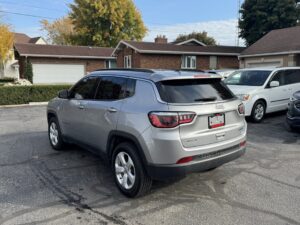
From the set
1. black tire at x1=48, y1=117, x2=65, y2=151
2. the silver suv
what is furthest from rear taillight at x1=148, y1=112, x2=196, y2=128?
black tire at x1=48, y1=117, x2=65, y2=151

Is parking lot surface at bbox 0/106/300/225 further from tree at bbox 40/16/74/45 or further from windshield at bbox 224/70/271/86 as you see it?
tree at bbox 40/16/74/45

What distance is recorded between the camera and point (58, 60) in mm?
31266

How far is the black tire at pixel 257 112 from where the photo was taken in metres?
9.04

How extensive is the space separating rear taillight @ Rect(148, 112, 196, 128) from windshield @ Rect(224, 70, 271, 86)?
6684 mm

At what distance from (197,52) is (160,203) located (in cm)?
2374

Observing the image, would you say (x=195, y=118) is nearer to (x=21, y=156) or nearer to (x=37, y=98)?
(x=21, y=156)

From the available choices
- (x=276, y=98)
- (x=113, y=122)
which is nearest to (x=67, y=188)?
(x=113, y=122)

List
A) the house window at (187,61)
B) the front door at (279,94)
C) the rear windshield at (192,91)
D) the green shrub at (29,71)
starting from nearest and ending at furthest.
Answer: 1. the rear windshield at (192,91)
2. the front door at (279,94)
3. the house window at (187,61)
4. the green shrub at (29,71)

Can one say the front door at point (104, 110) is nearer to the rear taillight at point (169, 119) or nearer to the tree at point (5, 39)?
the rear taillight at point (169, 119)

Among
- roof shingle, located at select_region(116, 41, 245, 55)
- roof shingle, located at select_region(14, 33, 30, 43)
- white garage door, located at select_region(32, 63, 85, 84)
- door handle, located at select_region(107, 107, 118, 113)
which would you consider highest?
roof shingle, located at select_region(14, 33, 30, 43)

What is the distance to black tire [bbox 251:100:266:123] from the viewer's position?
356 inches

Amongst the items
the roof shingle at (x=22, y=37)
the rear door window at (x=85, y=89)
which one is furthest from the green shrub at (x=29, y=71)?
the roof shingle at (x=22, y=37)

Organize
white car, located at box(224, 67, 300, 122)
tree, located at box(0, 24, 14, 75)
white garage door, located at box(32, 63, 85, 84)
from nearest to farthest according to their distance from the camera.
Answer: white car, located at box(224, 67, 300, 122) → tree, located at box(0, 24, 14, 75) → white garage door, located at box(32, 63, 85, 84)

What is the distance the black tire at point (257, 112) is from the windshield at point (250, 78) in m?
0.66
